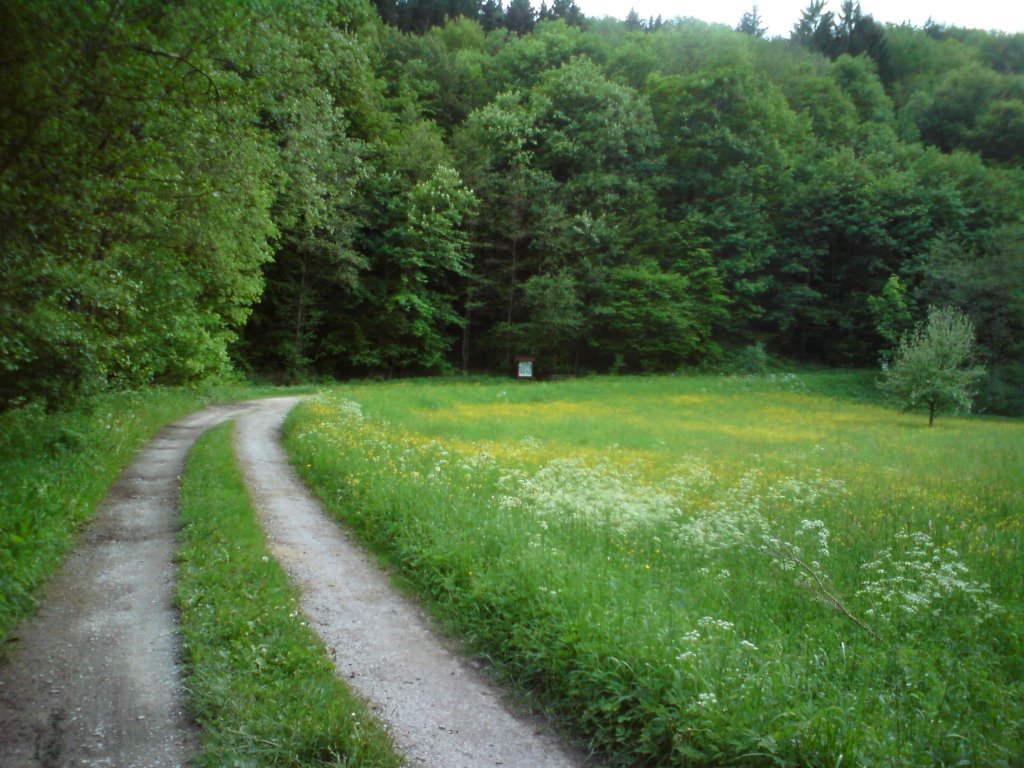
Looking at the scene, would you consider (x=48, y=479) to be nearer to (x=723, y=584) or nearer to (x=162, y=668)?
(x=162, y=668)

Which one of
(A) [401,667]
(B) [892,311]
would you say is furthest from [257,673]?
(B) [892,311]

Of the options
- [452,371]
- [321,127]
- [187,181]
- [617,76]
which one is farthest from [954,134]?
[617,76]

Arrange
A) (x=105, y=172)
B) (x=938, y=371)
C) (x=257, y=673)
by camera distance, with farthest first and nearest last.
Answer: (x=938, y=371)
(x=105, y=172)
(x=257, y=673)

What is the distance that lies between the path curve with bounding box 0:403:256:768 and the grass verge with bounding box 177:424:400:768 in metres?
0.21

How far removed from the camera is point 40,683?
215 inches

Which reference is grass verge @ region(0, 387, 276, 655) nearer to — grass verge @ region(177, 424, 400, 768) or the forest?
the forest

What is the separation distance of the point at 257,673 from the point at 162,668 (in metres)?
0.93

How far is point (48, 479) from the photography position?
1007cm

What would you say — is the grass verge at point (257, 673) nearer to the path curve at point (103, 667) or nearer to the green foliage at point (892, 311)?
the path curve at point (103, 667)

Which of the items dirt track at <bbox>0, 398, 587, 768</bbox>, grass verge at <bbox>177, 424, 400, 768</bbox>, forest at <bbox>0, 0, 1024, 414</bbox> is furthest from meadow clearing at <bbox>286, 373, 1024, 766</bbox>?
forest at <bbox>0, 0, 1024, 414</bbox>

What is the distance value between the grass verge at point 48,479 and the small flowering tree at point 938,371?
27.9 meters

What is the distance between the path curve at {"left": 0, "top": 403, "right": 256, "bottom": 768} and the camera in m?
4.67

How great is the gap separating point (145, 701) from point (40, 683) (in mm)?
983

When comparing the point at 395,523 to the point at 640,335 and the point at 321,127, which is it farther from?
the point at 640,335
